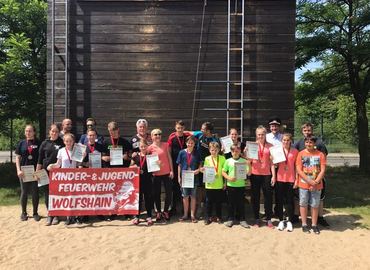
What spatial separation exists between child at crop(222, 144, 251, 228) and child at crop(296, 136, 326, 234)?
0.96 m

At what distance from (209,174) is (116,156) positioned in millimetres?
1798

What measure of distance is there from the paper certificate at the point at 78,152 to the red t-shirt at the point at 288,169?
3670 millimetres

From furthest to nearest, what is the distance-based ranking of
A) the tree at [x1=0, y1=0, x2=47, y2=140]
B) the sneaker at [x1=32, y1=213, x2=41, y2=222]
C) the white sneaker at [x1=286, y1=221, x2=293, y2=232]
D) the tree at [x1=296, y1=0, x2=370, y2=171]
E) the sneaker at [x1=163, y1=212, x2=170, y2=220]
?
the tree at [x1=296, y1=0, x2=370, y2=171] → the tree at [x1=0, y1=0, x2=47, y2=140] → the sneaker at [x1=32, y1=213, x2=41, y2=222] → the sneaker at [x1=163, y1=212, x2=170, y2=220] → the white sneaker at [x1=286, y1=221, x2=293, y2=232]

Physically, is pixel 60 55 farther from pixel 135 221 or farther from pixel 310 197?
pixel 310 197

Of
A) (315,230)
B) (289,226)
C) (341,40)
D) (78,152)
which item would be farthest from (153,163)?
(341,40)

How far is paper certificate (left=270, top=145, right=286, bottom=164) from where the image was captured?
725 cm

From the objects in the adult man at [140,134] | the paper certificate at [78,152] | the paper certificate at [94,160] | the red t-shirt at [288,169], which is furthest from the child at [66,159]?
the red t-shirt at [288,169]

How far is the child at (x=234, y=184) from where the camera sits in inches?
289

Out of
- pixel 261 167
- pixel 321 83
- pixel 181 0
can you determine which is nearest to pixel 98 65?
pixel 181 0

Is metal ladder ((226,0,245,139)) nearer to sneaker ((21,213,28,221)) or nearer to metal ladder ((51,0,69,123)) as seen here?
metal ladder ((51,0,69,123))

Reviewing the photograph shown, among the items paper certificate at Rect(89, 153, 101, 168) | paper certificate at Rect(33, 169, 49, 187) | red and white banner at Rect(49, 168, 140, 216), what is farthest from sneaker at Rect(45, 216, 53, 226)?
paper certificate at Rect(89, 153, 101, 168)

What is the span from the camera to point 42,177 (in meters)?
7.53

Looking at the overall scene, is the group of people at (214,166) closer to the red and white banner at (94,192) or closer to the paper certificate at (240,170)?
the paper certificate at (240,170)

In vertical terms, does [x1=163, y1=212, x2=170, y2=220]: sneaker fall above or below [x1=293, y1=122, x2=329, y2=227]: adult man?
below
